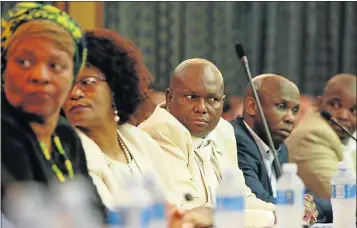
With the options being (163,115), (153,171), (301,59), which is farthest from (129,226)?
(301,59)

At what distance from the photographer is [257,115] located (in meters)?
3.51

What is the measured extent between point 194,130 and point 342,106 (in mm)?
1548

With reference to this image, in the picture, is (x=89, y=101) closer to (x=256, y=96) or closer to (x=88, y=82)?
(x=88, y=82)

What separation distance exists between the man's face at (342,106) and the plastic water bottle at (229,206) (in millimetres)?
1912

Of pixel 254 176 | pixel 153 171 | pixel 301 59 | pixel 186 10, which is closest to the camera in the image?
pixel 153 171

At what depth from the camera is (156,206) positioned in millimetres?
2258

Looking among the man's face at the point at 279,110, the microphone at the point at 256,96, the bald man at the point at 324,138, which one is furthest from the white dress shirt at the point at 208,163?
the bald man at the point at 324,138

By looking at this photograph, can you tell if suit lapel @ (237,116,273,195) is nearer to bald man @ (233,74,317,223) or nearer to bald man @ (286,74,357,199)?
bald man @ (233,74,317,223)

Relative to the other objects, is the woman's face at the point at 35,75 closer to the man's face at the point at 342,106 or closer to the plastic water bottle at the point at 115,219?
the plastic water bottle at the point at 115,219

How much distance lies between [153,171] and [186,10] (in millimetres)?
2273

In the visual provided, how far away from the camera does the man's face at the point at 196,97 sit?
299cm

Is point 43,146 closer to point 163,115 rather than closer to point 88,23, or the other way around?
point 163,115

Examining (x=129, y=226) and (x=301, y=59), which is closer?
(x=129, y=226)

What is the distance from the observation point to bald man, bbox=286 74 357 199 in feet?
13.4
